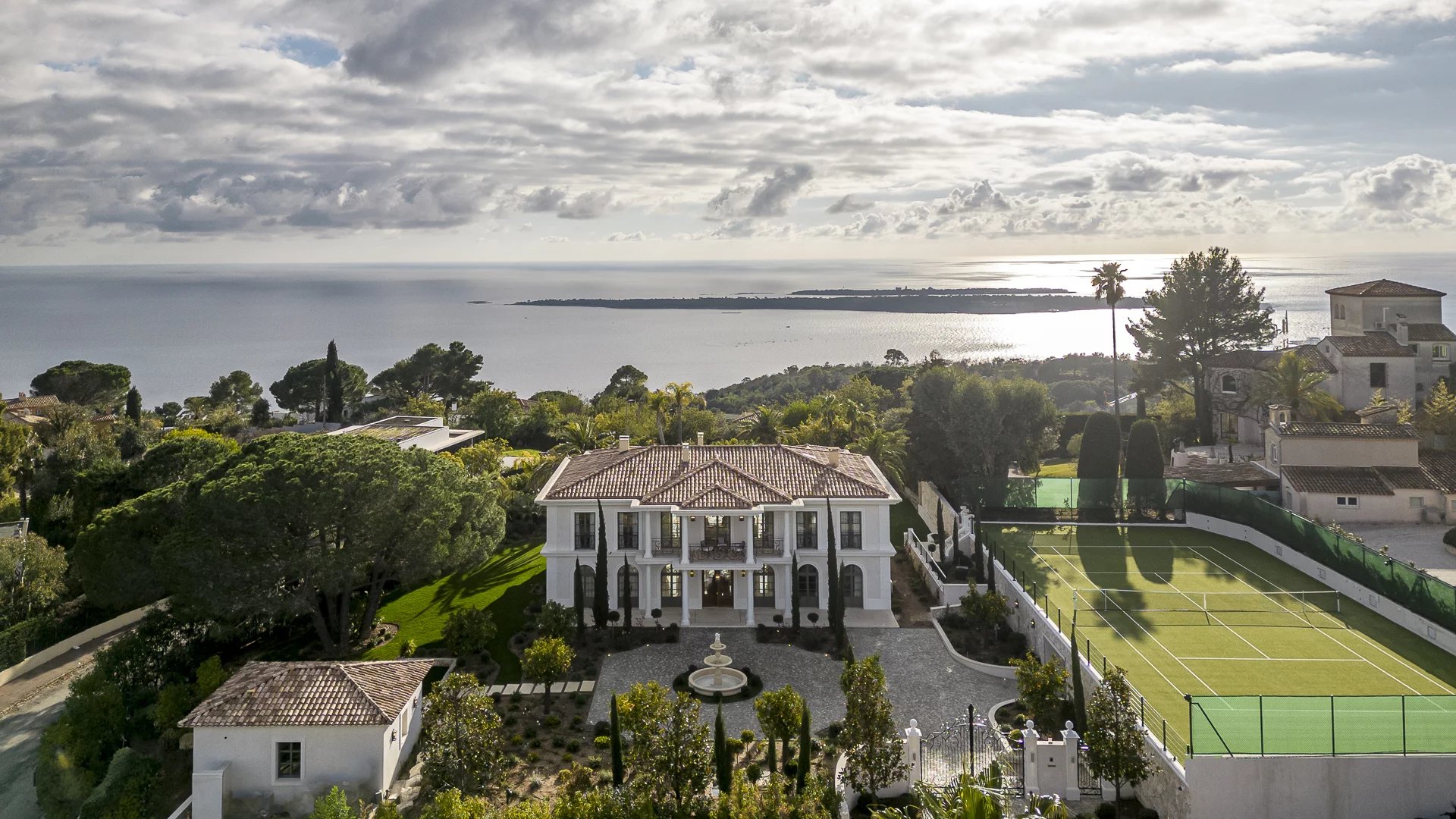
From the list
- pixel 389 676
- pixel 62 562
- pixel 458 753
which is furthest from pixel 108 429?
pixel 458 753

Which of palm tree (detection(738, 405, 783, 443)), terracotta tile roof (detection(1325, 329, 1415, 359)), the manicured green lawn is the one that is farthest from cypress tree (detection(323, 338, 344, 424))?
terracotta tile roof (detection(1325, 329, 1415, 359))

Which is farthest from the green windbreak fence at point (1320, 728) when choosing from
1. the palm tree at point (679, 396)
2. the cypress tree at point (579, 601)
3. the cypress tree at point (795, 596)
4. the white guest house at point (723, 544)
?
the palm tree at point (679, 396)

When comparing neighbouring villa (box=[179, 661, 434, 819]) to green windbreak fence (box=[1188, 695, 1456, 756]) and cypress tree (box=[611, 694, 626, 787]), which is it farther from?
green windbreak fence (box=[1188, 695, 1456, 756])

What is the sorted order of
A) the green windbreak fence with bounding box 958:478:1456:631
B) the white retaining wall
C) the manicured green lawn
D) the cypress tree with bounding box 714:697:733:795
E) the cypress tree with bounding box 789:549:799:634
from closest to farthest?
the cypress tree with bounding box 714:697:733:795 → the cypress tree with bounding box 789:549:799:634 → the white retaining wall → the green windbreak fence with bounding box 958:478:1456:631 → the manicured green lawn

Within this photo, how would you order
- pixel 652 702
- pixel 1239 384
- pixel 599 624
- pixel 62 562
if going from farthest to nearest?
1. pixel 1239 384
2. pixel 62 562
3. pixel 599 624
4. pixel 652 702

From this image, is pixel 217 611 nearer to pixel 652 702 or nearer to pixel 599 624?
pixel 599 624

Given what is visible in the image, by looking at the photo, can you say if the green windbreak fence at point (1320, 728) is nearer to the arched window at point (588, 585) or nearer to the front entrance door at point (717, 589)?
the front entrance door at point (717, 589)

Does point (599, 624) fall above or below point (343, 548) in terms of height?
below
